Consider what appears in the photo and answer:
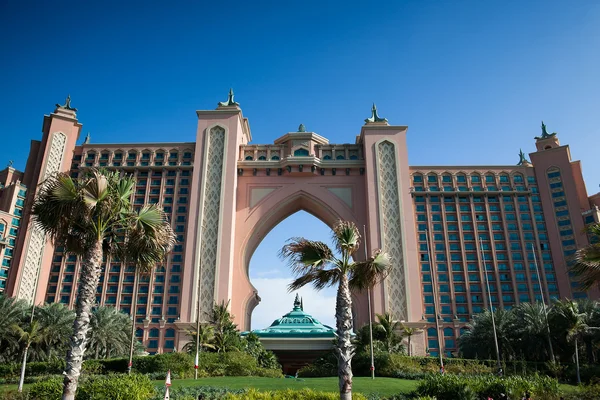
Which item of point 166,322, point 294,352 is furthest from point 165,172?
point 294,352

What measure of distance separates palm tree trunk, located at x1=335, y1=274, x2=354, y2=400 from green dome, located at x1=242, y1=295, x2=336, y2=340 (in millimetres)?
28651

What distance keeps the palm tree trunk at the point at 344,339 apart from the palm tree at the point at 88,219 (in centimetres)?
699

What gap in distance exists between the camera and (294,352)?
49156mm

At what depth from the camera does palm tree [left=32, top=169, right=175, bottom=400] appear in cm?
1716

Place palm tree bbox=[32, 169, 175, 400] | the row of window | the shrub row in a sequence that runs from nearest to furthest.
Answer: palm tree bbox=[32, 169, 175, 400]
the shrub row
the row of window

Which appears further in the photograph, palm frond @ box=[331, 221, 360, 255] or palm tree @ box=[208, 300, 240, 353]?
palm tree @ box=[208, 300, 240, 353]

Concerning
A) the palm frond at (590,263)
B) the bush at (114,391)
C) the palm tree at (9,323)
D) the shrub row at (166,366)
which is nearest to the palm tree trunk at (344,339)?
the bush at (114,391)

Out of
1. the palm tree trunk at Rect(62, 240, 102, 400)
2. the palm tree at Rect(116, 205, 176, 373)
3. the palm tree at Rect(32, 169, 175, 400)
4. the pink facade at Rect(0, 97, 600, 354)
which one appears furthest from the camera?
the pink facade at Rect(0, 97, 600, 354)

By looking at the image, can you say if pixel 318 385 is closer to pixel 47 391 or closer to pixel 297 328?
pixel 47 391

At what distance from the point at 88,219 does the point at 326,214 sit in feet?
143

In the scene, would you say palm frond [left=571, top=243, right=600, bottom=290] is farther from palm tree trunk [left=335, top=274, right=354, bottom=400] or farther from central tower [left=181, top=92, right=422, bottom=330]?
central tower [left=181, top=92, right=422, bottom=330]

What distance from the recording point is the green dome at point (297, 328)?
4569 centimetres

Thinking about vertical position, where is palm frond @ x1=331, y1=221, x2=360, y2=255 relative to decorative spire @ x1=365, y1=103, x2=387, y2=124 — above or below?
below

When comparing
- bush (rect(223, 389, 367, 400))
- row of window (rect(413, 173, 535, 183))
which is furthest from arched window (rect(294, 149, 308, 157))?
bush (rect(223, 389, 367, 400))
